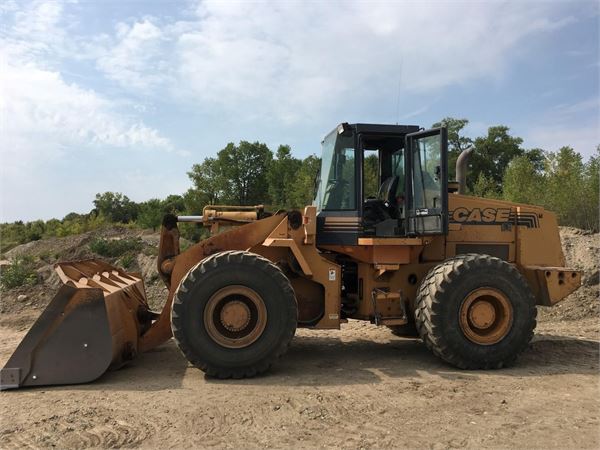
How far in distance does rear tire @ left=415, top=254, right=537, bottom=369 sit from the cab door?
1.90 feet

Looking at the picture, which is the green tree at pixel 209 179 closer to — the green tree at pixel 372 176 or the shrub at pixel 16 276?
the shrub at pixel 16 276

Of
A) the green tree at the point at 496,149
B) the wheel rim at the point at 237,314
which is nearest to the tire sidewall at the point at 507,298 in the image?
the wheel rim at the point at 237,314

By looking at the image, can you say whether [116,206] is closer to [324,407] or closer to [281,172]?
[281,172]

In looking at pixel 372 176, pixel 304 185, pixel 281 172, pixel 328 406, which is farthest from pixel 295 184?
pixel 328 406

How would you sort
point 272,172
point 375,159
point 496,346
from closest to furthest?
point 496,346 < point 375,159 < point 272,172

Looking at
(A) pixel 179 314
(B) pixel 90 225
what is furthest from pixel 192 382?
(B) pixel 90 225

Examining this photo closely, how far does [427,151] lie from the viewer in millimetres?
6512

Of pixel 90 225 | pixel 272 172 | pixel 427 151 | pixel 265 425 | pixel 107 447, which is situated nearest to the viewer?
pixel 107 447

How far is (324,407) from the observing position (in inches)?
185

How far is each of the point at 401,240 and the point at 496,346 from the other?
1.72 meters

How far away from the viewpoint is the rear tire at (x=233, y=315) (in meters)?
5.64

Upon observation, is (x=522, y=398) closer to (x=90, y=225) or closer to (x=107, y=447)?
(x=107, y=447)

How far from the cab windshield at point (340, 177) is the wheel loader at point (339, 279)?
0.06ft

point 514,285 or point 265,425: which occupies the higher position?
point 514,285
